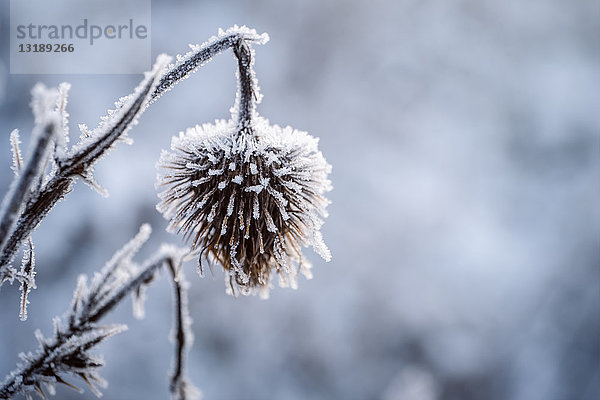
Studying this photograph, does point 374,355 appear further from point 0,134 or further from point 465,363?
point 0,134

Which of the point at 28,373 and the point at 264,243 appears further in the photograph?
the point at 264,243

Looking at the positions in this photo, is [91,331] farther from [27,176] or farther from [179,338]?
[27,176]

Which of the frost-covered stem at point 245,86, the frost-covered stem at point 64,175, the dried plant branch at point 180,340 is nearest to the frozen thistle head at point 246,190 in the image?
the frost-covered stem at point 245,86

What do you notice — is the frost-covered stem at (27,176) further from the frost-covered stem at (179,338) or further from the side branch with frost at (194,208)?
the frost-covered stem at (179,338)

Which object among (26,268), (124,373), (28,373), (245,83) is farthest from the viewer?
(124,373)

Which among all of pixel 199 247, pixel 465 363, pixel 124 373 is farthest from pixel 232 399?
pixel 199 247

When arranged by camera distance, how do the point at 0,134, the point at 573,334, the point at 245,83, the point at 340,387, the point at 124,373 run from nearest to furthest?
the point at 245,83 → the point at 0,134 → the point at 124,373 → the point at 573,334 → the point at 340,387

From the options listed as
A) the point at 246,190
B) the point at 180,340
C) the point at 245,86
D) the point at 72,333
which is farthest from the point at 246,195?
the point at 72,333
